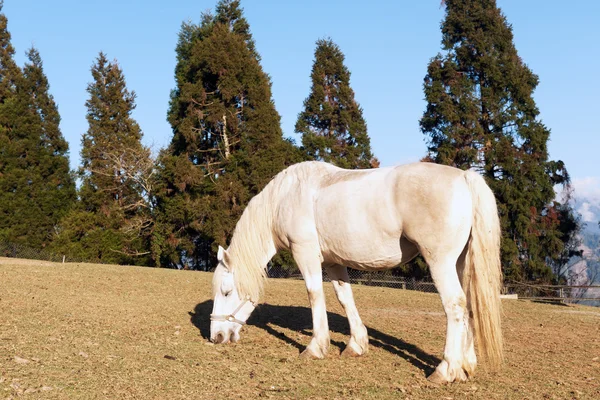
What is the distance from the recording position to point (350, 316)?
7.03 meters

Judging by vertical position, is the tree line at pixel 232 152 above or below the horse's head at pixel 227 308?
above

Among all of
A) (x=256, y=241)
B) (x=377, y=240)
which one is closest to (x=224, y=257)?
(x=256, y=241)

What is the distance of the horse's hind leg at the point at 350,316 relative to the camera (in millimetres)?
6891

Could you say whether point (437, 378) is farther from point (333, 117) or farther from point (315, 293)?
point (333, 117)

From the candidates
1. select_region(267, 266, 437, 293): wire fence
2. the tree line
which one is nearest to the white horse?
select_region(267, 266, 437, 293): wire fence

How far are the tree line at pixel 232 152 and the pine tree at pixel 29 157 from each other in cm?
7

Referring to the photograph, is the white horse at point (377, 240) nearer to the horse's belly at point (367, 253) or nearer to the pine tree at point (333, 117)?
the horse's belly at point (367, 253)

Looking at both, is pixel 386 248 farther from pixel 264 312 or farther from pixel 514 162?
pixel 514 162

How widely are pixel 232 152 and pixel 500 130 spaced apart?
36.3 feet

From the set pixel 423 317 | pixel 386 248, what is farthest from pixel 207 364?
pixel 423 317

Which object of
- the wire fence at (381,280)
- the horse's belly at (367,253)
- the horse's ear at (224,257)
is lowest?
the wire fence at (381,280)

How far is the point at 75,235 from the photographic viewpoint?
29.5 m

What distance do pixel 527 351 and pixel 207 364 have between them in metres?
4.13

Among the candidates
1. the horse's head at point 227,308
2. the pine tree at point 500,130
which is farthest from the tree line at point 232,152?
the horse's head at point 227,308
